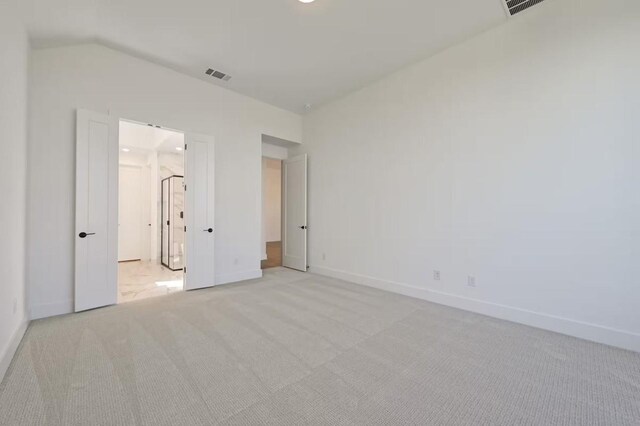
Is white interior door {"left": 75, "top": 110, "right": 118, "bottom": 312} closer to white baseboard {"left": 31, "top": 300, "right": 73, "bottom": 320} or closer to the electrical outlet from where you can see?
white baseboard {"left": 31, "top": 300, "right": 73, "bottom": 320}

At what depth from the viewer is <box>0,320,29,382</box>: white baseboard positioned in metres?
1.96

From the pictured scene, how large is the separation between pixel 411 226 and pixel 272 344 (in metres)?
2.54

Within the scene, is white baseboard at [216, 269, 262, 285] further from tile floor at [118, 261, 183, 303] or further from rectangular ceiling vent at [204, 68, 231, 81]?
rectangular ceiling vent at [204, 68, 231, 81]

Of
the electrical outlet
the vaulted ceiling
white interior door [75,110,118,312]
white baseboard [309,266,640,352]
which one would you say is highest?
the vaulted ceiling

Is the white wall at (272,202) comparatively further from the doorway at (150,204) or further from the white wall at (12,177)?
the white wall at (12,177)

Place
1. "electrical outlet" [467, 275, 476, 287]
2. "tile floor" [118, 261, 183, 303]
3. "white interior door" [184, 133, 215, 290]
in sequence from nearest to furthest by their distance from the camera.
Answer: "electrical outlet" [467, 275, 476, 287], "tile floor" [118, 261, 183, 303], "white interior door" [184, 133, 215, 290]

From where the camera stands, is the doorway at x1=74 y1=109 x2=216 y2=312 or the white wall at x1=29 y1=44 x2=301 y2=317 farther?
the doorway at x1=74 y1=109 x2=216 y2=312

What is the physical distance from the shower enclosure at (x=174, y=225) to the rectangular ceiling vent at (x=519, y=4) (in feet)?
19.9

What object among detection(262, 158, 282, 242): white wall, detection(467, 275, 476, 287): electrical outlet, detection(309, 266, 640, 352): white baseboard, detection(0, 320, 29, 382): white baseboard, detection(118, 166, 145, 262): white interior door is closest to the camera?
detection(0, 320, 29, 382): white baseboard

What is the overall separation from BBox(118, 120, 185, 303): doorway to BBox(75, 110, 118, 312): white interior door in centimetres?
191

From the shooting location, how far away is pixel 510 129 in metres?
3.05

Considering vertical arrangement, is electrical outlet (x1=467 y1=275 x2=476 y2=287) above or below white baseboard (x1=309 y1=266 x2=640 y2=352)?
above

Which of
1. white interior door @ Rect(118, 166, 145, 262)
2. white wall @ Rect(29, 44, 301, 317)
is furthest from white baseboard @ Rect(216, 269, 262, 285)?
white interior door @ Rect(118, 166, 145, 262)

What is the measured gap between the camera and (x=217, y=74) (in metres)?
4.16
